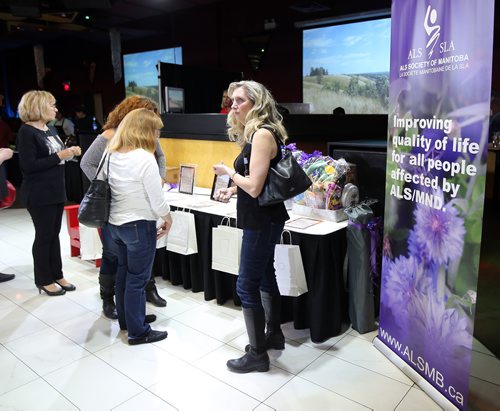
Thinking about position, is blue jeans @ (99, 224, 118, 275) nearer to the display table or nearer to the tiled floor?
the tiled floor

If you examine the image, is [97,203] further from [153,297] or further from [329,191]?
[329,191]

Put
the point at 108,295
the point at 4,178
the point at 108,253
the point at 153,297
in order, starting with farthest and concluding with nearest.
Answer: the point at 4,178
the point at 153,297
the point at 108,295
the point at 108,253

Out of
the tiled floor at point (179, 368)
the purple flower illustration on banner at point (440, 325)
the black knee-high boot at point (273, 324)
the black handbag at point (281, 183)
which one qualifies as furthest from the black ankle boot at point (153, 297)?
the purple flower illustration on banner at point (440, 325)

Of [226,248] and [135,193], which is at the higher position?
[135,193]

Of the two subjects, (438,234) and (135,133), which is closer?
(438,234)

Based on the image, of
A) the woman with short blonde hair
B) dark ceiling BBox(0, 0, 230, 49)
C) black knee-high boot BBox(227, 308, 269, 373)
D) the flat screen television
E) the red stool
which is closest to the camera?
black knee-high boot BBox(227, 308, 269, 373)

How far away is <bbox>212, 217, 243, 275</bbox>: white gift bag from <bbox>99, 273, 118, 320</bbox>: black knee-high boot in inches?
26.8

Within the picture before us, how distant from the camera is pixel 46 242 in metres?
3.24

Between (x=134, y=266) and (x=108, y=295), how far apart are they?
26.2 inches

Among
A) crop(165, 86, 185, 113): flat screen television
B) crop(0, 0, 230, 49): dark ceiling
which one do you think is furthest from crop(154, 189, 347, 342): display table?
crop(0, 0, 230, 49): dark ceiling

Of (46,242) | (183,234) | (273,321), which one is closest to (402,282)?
(273,321)

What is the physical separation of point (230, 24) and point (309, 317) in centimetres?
657

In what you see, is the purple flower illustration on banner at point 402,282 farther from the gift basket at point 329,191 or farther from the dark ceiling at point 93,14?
the dark ceiling at point 93,14

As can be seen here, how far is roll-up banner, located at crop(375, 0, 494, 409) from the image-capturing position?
171 cm
